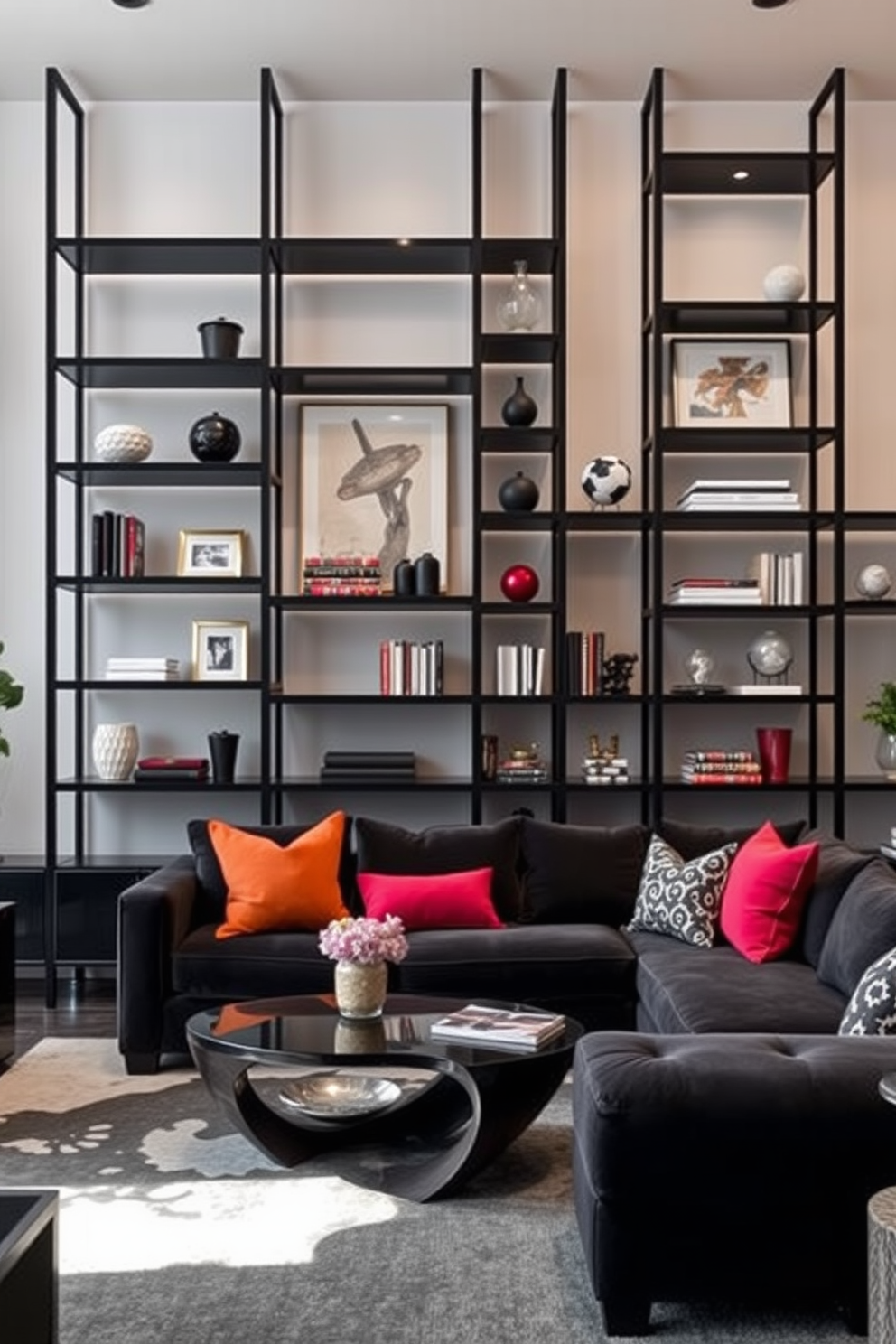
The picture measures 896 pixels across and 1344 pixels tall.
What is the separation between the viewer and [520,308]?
5637 millimetres

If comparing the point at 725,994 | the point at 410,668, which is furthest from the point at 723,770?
the point at 725,994

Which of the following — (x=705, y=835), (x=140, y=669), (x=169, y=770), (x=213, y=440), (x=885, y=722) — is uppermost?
(x=213, y=440)

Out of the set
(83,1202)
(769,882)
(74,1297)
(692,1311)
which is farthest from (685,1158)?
(769,882)

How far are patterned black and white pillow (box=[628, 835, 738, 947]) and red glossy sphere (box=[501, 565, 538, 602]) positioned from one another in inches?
50.3

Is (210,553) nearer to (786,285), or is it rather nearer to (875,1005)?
(786,285)

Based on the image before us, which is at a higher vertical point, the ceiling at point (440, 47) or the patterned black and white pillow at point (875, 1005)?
the ceiling at point (440, 47)

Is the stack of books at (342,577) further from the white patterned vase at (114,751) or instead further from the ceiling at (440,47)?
the ceiling at (440,47)

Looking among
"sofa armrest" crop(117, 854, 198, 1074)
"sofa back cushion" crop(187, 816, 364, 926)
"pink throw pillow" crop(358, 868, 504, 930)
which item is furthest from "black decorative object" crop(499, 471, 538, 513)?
"sofa armrest" crop(117, 854, 198, 1074)

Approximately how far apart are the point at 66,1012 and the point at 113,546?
73.0 inches

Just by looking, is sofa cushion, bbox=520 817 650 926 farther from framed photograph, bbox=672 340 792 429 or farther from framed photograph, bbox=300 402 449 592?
framed photograph, bbox=672 340 792 429

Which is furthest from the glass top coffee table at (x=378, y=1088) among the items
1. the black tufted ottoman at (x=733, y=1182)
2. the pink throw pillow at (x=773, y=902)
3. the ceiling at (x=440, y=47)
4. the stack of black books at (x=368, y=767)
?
the ceiling at (x=440, y=47)

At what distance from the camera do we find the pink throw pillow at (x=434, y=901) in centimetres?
479

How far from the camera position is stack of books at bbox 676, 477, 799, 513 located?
5.53 meters

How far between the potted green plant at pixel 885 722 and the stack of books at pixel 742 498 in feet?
2.76
